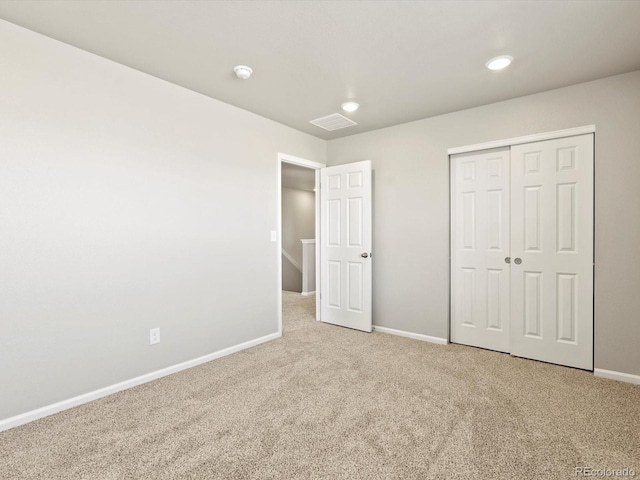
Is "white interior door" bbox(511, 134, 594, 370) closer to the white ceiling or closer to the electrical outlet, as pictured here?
the white ceiling

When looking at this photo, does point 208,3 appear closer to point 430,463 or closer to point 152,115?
point 152,115

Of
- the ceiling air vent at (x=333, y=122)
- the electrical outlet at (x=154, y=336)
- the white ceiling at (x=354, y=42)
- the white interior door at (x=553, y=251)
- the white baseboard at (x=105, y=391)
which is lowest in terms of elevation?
the white baseboard at (x=105, y=391)

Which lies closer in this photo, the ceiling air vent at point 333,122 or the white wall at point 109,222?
the white wall at point 109,222

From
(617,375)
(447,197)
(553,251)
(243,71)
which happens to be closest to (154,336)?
(243,71)

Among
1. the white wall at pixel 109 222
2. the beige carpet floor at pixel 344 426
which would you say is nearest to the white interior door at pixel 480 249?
the beige carpet floor at pixel 344 426

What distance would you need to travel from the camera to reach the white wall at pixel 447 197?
261 cm

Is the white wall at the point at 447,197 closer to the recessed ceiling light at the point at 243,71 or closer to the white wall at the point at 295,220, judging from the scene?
the recessed ceiling light at the point at 243,71

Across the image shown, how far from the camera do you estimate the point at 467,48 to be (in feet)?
7.37

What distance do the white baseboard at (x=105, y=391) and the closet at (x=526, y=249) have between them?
2.44 meters

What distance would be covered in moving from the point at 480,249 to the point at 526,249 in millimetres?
410

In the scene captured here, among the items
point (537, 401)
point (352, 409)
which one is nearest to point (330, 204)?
point (352, 409)

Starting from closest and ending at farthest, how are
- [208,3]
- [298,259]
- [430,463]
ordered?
[430,463]
[208,3]
[298,259]

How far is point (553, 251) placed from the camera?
295cm

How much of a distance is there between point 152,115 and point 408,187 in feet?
8.69
